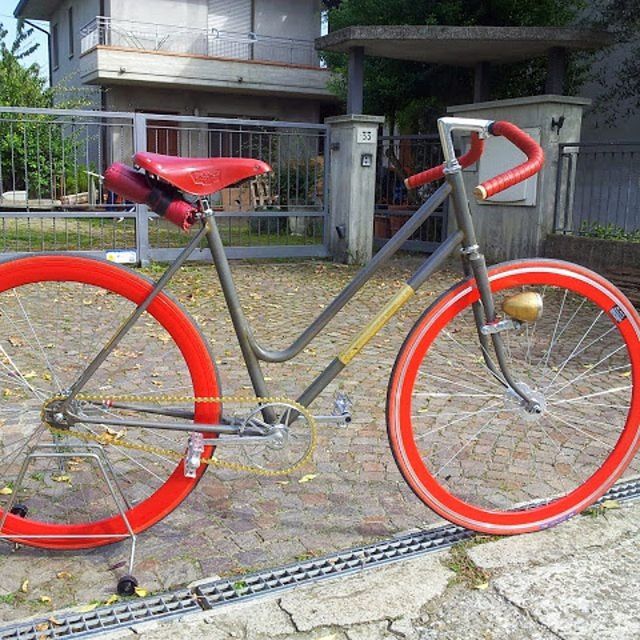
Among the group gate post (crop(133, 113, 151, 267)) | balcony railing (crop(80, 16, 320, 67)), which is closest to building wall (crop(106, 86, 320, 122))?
balcony railing (crop(80, 16, 320, 67))

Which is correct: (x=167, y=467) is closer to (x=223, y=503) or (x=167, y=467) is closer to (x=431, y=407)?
(x=223, y=503)

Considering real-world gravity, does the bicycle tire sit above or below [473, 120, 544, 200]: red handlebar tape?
below

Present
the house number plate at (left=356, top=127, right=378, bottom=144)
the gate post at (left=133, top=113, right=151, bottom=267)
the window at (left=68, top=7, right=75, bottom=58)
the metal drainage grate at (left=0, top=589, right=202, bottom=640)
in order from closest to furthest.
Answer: the metal drainage grate at (left=0, top=589, right=202, bottom=640)
the gate post at (left=133, top=113, right=151, bottom=267)
the house number plate at (left=356, top=127, right=378, bottom=144)
the window at (left=68, top=7, right=75, bottom=58)

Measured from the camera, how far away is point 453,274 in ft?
29.5

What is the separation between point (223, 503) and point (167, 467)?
44 cm

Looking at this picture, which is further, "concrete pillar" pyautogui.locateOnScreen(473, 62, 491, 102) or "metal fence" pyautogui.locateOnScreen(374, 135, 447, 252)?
"concrete pillar" pyautogui.locateOnScreen(473, 62, 491, 102)

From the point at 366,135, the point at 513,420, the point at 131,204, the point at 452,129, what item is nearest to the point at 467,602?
the point at 452,129

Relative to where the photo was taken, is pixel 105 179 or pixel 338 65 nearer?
pixel 105 179

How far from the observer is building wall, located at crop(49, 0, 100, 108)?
72.4 feet

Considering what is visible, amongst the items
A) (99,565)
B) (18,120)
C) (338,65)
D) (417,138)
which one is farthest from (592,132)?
(99,565)

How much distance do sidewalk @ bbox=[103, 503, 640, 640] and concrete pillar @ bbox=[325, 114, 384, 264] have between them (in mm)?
8269

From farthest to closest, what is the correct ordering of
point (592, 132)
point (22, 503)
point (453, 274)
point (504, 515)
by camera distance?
point (592, 132) → point (453, 274) → point (22, 503) → point (504, 515)

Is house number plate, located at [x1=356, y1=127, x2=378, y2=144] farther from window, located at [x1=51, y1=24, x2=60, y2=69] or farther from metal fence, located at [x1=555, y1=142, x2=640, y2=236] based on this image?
window, located at [x1=51, y1=24, x2=60, y2=69]

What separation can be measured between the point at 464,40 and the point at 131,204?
193 inches
